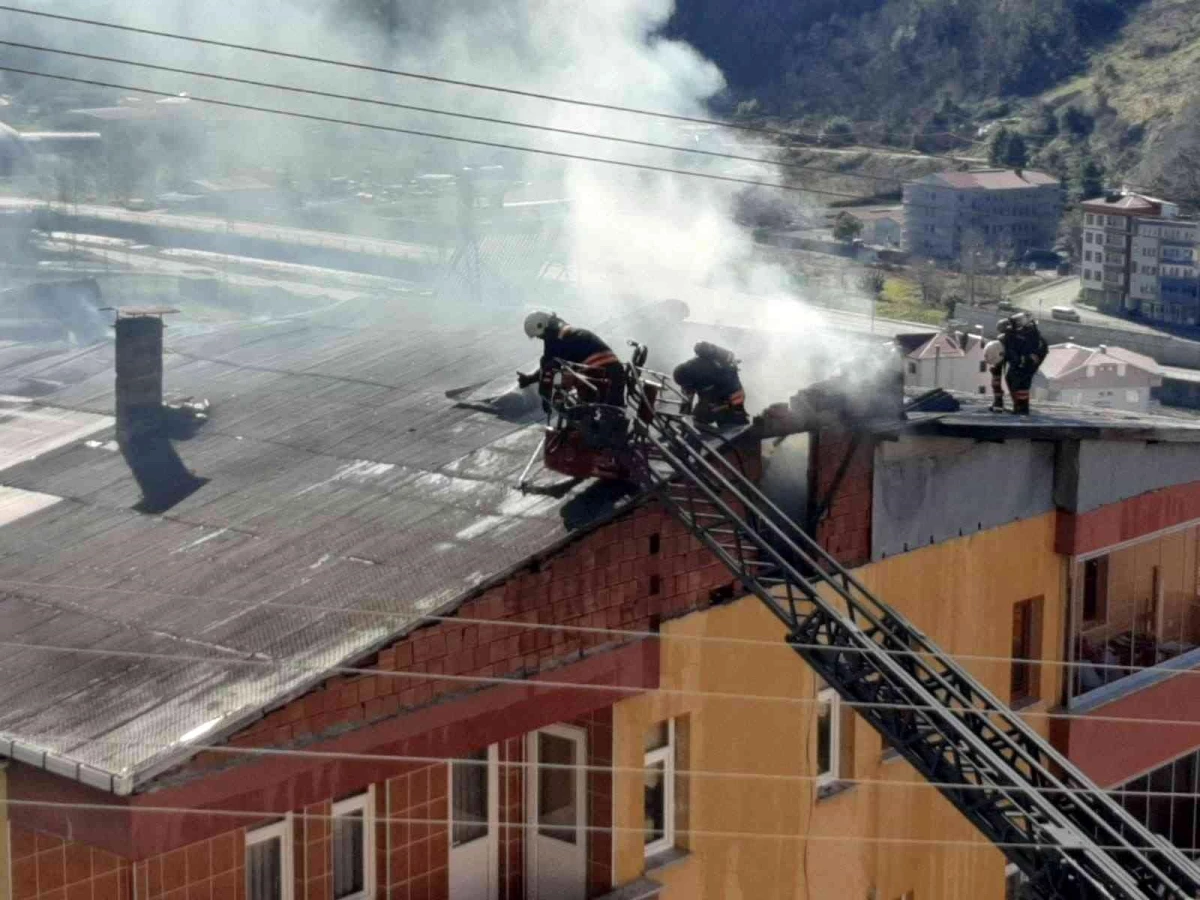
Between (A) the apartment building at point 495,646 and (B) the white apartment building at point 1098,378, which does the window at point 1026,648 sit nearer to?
(A) the apartment building at point 495,646

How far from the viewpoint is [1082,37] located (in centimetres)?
10412

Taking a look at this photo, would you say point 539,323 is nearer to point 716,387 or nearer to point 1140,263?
point 716,387

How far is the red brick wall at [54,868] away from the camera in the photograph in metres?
6.39

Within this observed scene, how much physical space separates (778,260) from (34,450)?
4593 cm

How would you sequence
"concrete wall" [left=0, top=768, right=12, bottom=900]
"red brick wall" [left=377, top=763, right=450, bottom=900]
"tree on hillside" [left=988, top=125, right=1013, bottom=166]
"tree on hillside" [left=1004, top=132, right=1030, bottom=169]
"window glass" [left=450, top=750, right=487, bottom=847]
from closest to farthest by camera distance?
1. "concrete wall" [left=0, top=768, right=12, bottom=900]
2. "red brick wall" [left=377, top=763, right=450, bottom=900]
3. "window glass" [left=450, top=750, right=487, bottom=847]
4. "tree on hillside" [left=1004, top=132, right=1030, bottom=169]
5. "tree on hillside" [left=988, top=125, right=1013, bottom=166]

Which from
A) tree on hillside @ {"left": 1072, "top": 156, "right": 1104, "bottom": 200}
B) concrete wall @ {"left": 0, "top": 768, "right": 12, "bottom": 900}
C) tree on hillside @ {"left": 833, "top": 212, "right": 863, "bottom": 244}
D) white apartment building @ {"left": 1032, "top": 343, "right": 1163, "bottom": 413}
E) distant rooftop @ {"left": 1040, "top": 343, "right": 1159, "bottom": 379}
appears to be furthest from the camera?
tree on hillside @ {"left": 1072, "top": 156, "right": 1104, "bottom": 200}

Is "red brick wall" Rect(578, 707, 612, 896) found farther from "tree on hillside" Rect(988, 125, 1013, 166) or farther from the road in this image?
"tree on hillside" Rect(988, 125, 1013, 166)

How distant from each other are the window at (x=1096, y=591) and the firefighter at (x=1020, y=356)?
99 centimetres

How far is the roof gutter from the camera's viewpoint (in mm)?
5941

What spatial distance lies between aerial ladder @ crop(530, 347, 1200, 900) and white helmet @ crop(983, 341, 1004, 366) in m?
2.99

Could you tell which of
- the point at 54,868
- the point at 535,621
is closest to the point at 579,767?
the point at 535,621

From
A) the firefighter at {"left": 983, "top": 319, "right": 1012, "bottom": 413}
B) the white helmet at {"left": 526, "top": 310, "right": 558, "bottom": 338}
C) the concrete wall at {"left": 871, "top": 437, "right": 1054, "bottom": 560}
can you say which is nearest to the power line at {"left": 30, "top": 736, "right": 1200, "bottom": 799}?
the concrete wall at {"left": 871, "top": 437, "right": 1054, "bottom": 560}

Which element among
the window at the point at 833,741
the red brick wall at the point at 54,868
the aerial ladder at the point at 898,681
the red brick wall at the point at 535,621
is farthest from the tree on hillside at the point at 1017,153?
the red brick wall at the point at 54,868

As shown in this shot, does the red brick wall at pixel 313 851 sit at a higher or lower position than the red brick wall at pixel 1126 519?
lower
